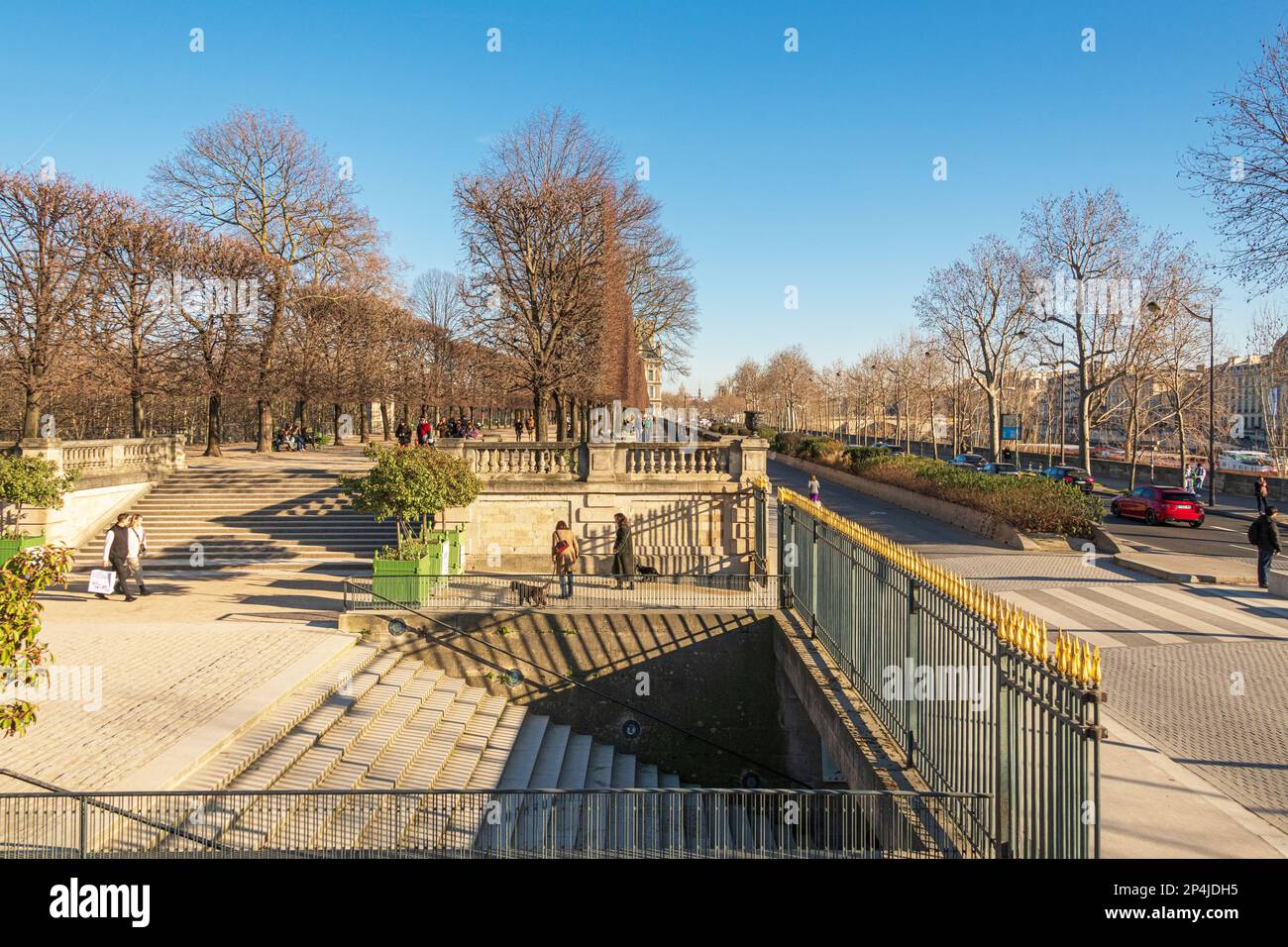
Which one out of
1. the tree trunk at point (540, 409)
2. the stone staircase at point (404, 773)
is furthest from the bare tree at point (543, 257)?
the stone staircase at point (404, 773)

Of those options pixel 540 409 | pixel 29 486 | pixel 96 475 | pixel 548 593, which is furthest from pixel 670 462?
pixel 96 475

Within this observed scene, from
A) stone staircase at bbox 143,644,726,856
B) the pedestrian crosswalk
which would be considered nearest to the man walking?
the pedestrian crosswalk

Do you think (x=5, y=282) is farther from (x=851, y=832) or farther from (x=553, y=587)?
(x=851, y=832)

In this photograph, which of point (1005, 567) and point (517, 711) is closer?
point (517, 711)

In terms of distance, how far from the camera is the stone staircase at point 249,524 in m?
20.7

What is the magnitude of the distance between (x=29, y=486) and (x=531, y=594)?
42.3 feet

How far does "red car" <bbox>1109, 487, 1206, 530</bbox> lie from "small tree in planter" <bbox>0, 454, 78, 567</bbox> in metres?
32.5

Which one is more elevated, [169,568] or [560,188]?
[560,188]

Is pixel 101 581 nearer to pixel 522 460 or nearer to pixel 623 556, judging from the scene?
pixel 522 460

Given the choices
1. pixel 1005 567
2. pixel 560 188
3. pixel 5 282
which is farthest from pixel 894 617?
pixel 5 282

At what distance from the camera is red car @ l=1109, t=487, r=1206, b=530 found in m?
27.8

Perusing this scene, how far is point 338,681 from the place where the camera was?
38.4ft

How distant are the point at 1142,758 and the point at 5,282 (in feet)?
112

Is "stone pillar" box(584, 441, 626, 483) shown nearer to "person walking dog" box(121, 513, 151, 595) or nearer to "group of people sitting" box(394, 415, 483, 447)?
"person walking dog" box(121, 513, 151, 595)
